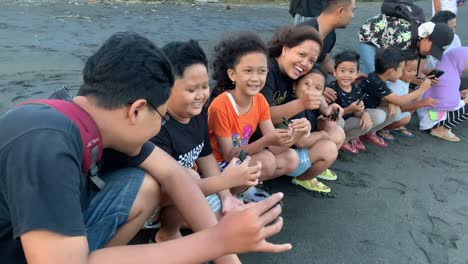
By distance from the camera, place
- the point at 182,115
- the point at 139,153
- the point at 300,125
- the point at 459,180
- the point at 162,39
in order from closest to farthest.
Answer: the point at 139,153 < the point at 182,115 < the point at 300,125 < the point at 459,180 < the point at 162,39

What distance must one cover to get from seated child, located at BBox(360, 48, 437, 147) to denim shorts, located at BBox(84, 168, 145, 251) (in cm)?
264

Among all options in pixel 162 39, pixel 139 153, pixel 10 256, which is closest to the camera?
pixel 10 256

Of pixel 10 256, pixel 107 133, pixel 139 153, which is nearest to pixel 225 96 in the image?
pixel 139 153

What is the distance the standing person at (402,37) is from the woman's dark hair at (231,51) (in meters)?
2.12

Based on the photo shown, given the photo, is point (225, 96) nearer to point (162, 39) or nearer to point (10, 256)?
point (10, 256)

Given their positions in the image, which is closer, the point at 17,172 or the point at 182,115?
the point at 17,172

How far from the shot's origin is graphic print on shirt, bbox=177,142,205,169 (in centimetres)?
207

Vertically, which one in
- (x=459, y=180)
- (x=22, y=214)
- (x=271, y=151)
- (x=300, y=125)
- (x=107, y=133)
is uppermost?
(x=107, y=133)

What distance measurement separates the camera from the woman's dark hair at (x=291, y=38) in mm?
2775

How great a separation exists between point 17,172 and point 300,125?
162 centimetres

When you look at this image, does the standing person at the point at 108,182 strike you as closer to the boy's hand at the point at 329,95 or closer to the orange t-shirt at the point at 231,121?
the orange t-shirt at the point at 231,121

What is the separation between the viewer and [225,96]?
2.41 meters

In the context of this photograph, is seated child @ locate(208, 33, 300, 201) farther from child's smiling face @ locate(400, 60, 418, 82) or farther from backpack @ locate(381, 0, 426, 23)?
backpack @ locate(381, 0, 426, 23)

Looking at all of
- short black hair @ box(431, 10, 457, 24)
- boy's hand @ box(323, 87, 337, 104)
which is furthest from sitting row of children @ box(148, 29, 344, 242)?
short black hair @ box(431, 10, 457, 24)
